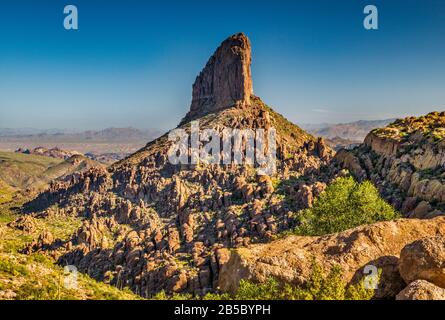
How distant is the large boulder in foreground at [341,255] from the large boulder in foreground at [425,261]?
7.23ft

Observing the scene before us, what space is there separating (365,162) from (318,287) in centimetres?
9127

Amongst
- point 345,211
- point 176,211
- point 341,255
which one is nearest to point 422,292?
point 341,255

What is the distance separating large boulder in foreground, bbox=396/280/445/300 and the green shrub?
32.6 metres

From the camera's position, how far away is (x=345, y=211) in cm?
5488

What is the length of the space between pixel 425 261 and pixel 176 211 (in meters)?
112

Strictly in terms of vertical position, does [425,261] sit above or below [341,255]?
above

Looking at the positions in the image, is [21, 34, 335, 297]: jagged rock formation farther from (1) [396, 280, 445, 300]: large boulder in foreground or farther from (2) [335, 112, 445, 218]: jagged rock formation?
(1) [396, 280, 445, 300]: large boulder in foreground

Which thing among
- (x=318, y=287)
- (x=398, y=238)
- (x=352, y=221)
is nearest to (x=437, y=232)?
(x=398, y=238)

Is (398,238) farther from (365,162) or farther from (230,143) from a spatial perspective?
(230,143)

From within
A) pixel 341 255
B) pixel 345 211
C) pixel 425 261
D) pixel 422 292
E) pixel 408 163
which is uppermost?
pixel 408 163

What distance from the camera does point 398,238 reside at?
3020cm

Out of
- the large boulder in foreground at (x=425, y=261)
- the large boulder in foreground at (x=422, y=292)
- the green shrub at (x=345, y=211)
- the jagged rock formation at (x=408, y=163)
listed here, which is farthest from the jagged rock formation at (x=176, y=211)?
the large boulder in foreground at (x=422, y=292)

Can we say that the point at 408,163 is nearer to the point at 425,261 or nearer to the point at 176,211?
the point at 425,261
